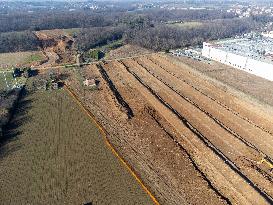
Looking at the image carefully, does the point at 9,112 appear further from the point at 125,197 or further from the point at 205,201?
the point at 205,201

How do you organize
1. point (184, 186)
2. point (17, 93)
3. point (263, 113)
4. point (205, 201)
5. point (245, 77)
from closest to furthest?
point (205, 201) → point (184, 186) → point (263, 113) → point (17, 93) → point (245, 77)

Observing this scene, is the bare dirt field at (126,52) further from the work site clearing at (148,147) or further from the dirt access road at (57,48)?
the work site clearing at (148,147)

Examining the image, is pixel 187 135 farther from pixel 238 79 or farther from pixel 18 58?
pixel 18 58

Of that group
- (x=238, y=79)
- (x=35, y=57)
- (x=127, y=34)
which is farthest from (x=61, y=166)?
(x=127, y=34)

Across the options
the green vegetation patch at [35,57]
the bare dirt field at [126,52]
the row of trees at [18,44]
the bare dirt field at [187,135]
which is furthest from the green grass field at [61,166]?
the row of trees at [18,44]

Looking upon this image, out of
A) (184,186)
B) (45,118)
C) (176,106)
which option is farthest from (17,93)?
(184,186)
